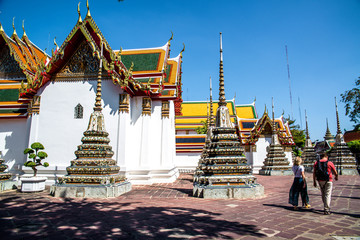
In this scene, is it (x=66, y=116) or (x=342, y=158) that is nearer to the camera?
(x=66, y=116)

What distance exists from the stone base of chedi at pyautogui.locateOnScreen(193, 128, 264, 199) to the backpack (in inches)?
74.1

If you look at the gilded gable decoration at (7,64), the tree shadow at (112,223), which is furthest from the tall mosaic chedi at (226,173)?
the gilded gable decoration at (7,64)

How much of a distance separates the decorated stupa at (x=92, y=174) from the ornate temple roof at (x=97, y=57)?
3864mm

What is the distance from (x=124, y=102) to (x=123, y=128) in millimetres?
1210

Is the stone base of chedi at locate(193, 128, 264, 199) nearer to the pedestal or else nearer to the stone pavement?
the stone pavement

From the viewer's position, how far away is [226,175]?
22.1 ft

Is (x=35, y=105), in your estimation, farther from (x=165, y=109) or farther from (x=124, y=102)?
(x=165, y=109)

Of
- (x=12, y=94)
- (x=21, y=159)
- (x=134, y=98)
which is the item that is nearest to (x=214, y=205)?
(x=134, y=98)

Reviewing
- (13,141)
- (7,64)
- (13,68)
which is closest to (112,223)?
(13,141)

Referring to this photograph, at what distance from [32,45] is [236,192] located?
1870 centimetres

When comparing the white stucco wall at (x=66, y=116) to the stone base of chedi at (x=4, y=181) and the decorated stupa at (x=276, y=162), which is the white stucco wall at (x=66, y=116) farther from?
the decorated stupa at (x=276, y=162)

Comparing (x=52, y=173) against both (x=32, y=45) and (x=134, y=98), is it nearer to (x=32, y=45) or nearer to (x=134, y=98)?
(x=134, y=98)

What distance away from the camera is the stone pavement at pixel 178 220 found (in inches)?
137

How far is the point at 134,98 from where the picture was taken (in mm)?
11922
